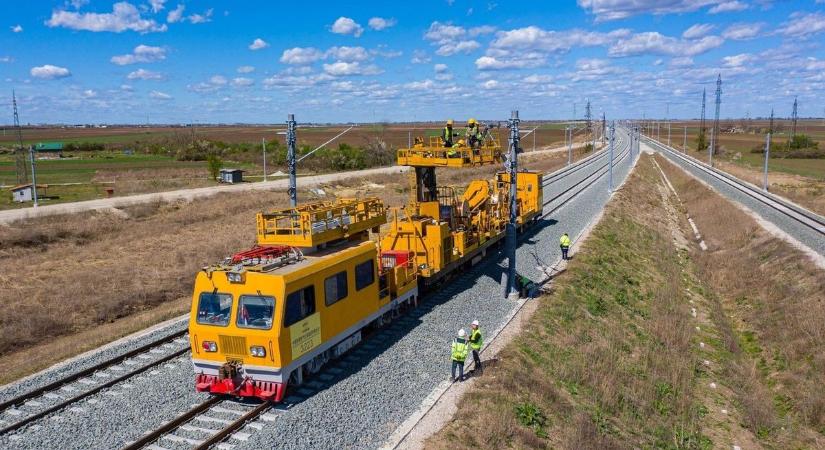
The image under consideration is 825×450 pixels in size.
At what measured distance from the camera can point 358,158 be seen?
276 feet

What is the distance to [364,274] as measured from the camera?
52.1ft

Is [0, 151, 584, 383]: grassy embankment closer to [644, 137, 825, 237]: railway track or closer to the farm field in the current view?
the farm field

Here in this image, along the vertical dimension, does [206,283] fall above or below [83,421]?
above

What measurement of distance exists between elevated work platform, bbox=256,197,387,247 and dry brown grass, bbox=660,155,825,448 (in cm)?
1212

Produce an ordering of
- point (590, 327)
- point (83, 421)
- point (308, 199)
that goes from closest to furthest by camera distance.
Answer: point (83, 421) → point (590, 327) → point (308, 199)

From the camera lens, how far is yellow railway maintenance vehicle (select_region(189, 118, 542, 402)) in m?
12.7

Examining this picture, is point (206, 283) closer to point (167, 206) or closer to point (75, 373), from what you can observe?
point (75, 373)

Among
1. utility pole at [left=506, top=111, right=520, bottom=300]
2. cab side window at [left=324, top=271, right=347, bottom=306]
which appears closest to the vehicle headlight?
cab side window at [left=324, top=271, right=347, bottom=306]

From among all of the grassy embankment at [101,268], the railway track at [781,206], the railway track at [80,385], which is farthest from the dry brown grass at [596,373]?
the railway track at [781,206]

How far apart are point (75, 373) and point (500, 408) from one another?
1004cm

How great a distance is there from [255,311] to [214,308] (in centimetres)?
104

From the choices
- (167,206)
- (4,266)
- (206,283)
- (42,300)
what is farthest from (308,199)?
(206,283)

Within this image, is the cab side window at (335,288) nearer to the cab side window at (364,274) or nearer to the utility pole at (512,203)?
the cab side window at (364,274)

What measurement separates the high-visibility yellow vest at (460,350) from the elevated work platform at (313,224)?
14.1 ft
